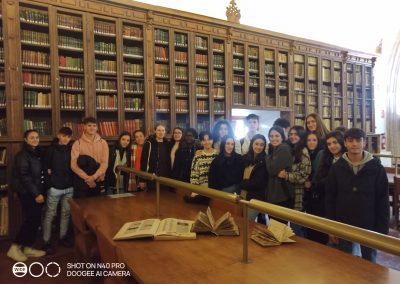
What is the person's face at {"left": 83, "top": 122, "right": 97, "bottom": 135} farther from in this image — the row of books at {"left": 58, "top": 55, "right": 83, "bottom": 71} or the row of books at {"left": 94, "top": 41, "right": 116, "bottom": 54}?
the row of books at {"left": 94, "top": 41, "right": 116, "bottom": 54}

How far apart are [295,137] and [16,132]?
3.37 meters

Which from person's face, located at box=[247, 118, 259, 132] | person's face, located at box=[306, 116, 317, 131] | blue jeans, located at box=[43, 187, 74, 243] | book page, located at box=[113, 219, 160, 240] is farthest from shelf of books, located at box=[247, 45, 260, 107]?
book page, located at box=[113, 219, 160, 240]

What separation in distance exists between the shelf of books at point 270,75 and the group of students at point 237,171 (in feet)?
→ 8.82

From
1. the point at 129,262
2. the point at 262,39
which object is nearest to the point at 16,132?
the point at 129,262

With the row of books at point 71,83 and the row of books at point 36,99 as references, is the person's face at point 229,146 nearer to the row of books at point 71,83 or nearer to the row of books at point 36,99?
the row of books at point 71,83

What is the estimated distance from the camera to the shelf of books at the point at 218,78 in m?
5.57

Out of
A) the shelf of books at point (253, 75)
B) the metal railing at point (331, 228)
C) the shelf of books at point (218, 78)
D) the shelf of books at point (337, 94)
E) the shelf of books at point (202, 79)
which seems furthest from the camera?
the shelf of books at point (337, 94)

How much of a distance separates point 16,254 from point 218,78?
401 centimetres

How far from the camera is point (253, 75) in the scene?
604 centimetres

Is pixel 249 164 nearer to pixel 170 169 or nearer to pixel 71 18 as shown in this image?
pixel 170 169

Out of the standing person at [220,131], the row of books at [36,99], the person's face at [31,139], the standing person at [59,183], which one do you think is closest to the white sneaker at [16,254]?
the standing person at [59,183]

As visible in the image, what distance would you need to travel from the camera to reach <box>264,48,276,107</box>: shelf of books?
6184 millimetres

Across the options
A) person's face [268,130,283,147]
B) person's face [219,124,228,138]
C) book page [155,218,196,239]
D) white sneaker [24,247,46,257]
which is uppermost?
person's face [219,124,228,138]

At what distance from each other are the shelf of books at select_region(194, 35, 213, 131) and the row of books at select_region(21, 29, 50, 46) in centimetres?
233
